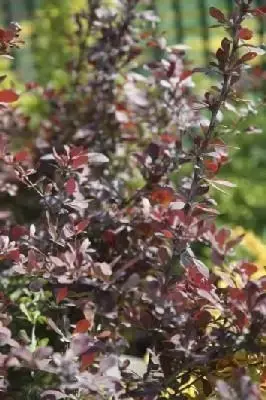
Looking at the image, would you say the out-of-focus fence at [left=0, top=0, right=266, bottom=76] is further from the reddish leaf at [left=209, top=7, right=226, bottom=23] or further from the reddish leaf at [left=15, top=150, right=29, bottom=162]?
the reddish leaf at [left=209, top=7, right=226, bottom=23]

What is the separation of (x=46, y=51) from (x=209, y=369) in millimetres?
3504

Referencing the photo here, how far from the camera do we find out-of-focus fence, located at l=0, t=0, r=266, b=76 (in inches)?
263

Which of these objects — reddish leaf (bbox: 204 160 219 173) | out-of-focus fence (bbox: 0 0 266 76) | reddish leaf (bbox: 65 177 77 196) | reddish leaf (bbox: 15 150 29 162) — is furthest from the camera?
out-of-focus fence (bbox: 0 0 266 76)

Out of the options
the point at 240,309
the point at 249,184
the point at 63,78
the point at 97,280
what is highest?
the point at 240,309

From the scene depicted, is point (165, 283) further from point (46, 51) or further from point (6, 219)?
point (46, 51)

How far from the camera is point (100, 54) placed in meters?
2.85

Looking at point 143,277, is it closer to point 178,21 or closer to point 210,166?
point 210,166

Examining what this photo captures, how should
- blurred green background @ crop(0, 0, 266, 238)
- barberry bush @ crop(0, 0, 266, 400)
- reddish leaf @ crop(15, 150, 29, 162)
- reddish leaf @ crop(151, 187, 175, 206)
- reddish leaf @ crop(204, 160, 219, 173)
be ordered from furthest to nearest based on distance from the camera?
1. blurred green background @ crop(0, 0, 266, 238)
2. reddish leaf @ crop(151, 187, 175, 206)
3. reddish leaf @ crop(15, 150, 29, 162)
4. reddish leaf @ crop(204, 160, 219, 173)
5. barberry bush @ crop(0, 0, 266, 400)

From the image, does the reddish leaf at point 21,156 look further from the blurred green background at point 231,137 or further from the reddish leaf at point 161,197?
the blurred green background at point 231,137

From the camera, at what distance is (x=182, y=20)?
7.11 metres

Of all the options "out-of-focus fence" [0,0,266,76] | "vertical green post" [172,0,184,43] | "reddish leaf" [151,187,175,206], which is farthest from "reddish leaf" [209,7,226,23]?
"vertical green post" [172,0,184,43]

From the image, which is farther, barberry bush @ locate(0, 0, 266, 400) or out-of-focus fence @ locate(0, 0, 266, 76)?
out-of-focus fence @ locate(0, 0, 266, 76)

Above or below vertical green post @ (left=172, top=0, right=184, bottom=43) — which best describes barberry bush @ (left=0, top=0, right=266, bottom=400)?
above

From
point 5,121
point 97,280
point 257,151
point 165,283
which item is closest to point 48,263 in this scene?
point 97,280
